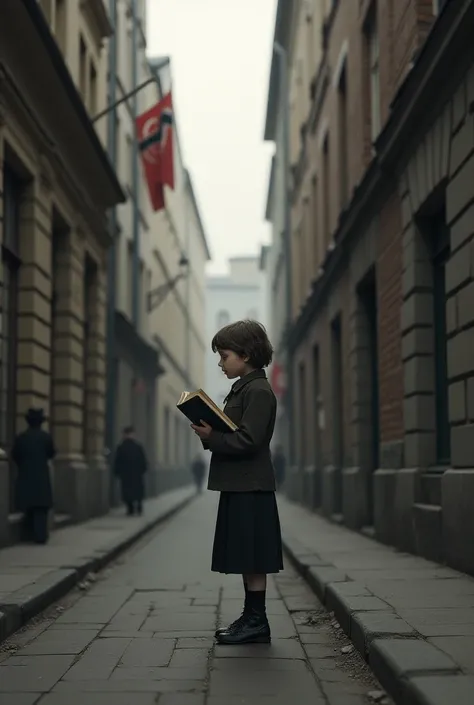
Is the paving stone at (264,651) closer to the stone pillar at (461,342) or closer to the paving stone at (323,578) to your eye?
the paving stone at (323,578)

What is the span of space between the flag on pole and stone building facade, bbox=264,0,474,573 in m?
2.98

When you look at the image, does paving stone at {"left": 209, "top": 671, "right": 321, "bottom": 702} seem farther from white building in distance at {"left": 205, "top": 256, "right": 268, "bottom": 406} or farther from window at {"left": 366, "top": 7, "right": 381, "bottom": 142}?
white building in distance at {"left": 205, "top": 256, "right": 268, "bottom": 406}

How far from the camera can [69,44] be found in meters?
16.5

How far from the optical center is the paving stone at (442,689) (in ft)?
13.2

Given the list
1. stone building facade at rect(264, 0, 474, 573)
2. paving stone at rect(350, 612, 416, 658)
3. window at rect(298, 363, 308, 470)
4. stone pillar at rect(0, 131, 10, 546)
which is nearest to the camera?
paving stone at rect(350, 612, 416, 658)

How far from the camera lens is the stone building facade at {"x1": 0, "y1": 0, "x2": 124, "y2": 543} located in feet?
40.4

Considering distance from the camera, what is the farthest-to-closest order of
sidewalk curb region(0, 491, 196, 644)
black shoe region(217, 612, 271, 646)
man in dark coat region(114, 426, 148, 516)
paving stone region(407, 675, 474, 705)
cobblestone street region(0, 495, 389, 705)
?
man in dark coat region(114, 426, 148, 516) → sidewalk curb region(0, 491, 196, 644) → black shoe region(217, 612, 271, 646) → cobblestone street region(0, 495, 389, 705) → paving stone region(407, 675, 474, 705)

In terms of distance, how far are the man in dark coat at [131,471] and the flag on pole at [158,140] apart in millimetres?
4932

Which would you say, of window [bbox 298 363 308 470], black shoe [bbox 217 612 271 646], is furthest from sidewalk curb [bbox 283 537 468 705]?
window [bbox 298 363 308 470]

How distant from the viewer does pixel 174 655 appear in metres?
5.86

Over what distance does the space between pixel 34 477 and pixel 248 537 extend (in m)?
6.79

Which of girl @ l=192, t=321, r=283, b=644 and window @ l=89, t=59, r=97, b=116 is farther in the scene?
window @ l=89, t=59, r=97, b=116

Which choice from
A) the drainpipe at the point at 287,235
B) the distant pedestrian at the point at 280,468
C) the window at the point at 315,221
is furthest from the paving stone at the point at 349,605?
the distant pedestrian at the point at 280,468

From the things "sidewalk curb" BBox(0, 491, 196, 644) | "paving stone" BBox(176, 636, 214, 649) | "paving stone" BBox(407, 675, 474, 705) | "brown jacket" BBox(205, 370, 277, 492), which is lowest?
"paving stone" BBox(176, 636, 214, 649)
